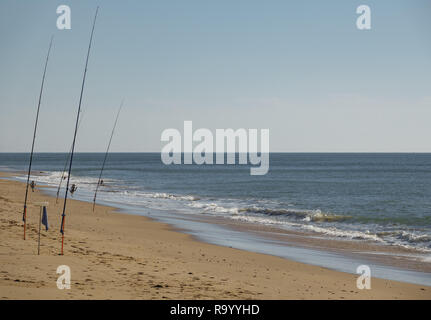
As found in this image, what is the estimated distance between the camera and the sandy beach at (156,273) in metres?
7.63

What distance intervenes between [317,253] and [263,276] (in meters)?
5.05

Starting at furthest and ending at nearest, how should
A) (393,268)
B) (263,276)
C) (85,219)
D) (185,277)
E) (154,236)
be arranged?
(85,219), (154,236), (393,268), (263,276), (185,277)

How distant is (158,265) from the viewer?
1020 cm

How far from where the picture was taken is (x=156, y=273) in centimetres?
926

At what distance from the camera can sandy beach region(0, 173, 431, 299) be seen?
25.0 feet

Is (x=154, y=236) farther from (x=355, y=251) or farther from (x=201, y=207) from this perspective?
(x=201, y=207)

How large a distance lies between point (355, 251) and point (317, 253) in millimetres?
1701

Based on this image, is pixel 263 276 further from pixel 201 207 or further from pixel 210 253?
pixel 201 207

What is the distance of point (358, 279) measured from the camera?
1042 centimetres

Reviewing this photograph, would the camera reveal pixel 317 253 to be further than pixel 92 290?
Yes

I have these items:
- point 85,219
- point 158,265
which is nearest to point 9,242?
point 158,265

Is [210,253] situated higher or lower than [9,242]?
lower

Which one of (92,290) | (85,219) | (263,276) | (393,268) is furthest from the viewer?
(85,219)
